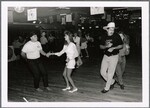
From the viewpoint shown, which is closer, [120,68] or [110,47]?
[110,47]

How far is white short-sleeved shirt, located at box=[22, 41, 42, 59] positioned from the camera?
6.05 m

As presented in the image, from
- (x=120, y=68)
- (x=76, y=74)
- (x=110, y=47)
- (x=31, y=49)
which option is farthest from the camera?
(x=76, y=74)

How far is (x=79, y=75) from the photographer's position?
8.36m

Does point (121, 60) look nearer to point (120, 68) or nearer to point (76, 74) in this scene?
point (120, 68)

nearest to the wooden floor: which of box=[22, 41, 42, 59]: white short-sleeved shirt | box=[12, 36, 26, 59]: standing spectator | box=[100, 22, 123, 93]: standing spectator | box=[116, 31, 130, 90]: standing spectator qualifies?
box=[116, 31, 130, 90]: standing spectator

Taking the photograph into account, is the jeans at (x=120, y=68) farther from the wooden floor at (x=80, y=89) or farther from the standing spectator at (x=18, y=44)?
the standing spectator at (x=18, y=44)

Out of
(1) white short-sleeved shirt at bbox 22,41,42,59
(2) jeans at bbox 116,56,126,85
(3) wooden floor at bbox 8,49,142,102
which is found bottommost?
(3) wooden floor at bbox 8,49,142,102

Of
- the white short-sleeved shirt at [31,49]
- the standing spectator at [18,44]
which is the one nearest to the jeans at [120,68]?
the white short-sleeved shirt at [31,49]

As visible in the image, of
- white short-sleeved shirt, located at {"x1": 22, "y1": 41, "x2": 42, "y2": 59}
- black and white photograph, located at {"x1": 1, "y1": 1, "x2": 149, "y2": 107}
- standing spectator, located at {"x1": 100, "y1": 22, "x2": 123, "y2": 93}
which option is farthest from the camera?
white short-sleeved shirt, located at {"x1": 22, "y1": 41, "x2": 42, "y2": 59}

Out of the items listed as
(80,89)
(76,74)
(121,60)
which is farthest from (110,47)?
(76,74)

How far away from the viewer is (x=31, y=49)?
6.05 metres

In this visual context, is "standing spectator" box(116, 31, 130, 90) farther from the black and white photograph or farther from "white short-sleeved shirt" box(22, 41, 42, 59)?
"white short-sleeved shirt" box(22, 41, 42, 59)

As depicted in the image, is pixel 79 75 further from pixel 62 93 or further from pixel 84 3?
pixel 84 3

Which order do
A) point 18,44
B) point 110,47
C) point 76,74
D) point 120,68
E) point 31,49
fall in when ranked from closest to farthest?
point 110,47, point 31,49, point 120,68, point 76,74, point 18,44
